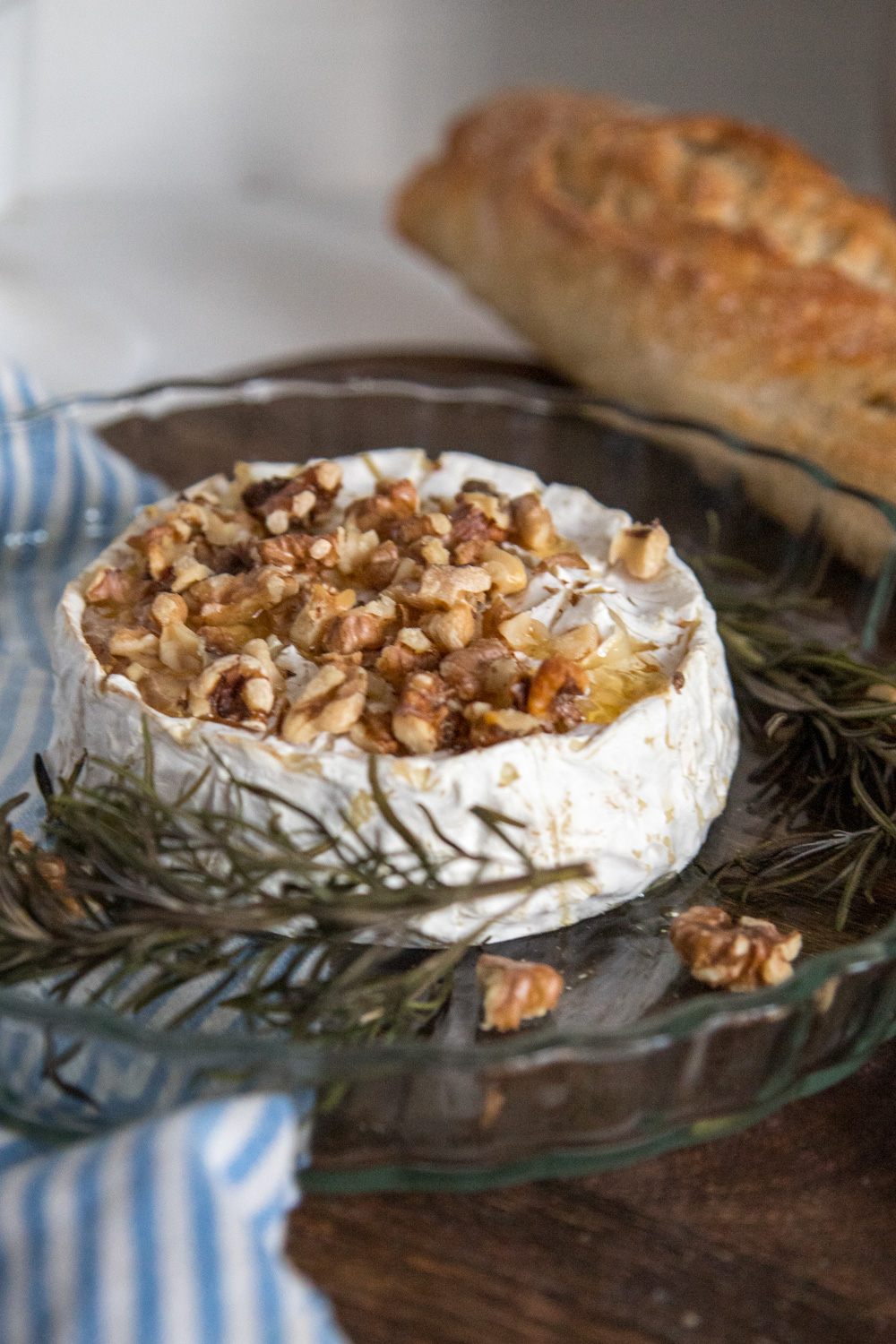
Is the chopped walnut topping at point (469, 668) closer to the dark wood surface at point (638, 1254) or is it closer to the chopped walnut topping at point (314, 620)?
the chopped walnut topping at point (314, 620)

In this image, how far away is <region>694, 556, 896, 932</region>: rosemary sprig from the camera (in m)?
1.08

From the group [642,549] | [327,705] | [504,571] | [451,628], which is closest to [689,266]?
[642,549]

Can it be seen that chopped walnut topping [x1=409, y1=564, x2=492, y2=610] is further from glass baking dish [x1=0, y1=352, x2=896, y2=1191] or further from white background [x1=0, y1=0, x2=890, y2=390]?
white background [x1=0, y1=0, x2=890, y2=390]

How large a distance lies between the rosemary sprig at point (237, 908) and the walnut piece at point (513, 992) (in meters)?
0.03

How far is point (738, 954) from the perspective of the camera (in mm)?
956

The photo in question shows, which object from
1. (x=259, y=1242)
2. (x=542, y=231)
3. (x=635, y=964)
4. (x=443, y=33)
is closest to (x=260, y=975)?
(x=259, y=1242)

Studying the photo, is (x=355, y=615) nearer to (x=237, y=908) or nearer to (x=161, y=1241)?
(x=237, y=908)

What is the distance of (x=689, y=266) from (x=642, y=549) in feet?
2.62

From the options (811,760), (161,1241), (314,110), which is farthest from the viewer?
(314,110)

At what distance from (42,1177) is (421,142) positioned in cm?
300

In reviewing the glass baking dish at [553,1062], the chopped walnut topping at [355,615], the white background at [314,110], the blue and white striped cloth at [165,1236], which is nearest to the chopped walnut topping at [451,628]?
the chopped walnut topping at [355,615]

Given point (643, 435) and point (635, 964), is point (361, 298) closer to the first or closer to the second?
point (643, 435)

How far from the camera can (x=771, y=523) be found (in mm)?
1539

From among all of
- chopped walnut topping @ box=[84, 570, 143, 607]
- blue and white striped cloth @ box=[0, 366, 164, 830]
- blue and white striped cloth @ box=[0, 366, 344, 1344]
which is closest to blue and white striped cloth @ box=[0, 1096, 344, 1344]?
blue and white striped cloth @ box=[0, 366, 344, 1344]
